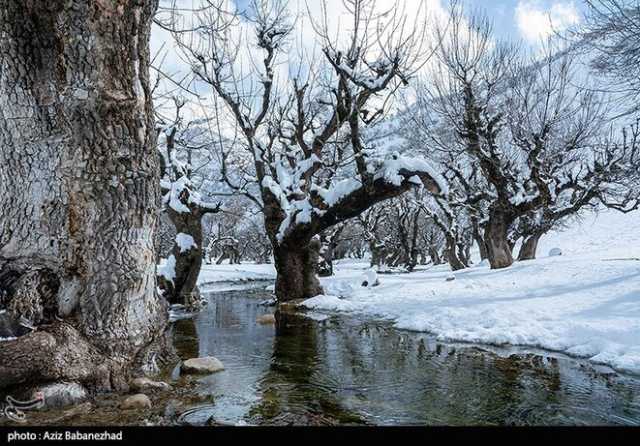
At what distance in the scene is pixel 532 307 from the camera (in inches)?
330

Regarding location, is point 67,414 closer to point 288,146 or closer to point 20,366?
point 20,366

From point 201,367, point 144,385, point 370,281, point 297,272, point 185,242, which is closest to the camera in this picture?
point 144,385

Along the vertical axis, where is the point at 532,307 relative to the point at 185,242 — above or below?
below

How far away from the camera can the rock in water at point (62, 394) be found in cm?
323

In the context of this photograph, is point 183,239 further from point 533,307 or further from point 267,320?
point 533,307

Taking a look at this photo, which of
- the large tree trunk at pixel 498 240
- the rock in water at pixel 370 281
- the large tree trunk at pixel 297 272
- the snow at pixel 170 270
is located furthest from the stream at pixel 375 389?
the large tree trunk at pixel 498 240

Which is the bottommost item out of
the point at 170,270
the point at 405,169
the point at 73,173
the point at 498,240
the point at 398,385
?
the point at 398,385

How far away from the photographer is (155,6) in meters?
3.88

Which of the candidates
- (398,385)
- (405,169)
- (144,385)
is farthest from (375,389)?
(405,169)

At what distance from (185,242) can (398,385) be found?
9.35 m

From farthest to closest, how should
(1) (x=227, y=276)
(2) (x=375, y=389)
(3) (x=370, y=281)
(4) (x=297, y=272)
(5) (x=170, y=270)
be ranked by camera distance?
(1) (x=227, y=276)
(3) (x=370, y=281)
(5) (x=170, y=270)
(4) (x=297, y=272)
(2) (x=375, y=389)

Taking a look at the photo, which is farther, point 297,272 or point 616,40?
point 297,272

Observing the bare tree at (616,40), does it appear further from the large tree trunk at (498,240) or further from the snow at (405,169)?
the large tree trunk at (498,240)

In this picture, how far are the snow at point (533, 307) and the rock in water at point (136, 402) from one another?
5.24m
